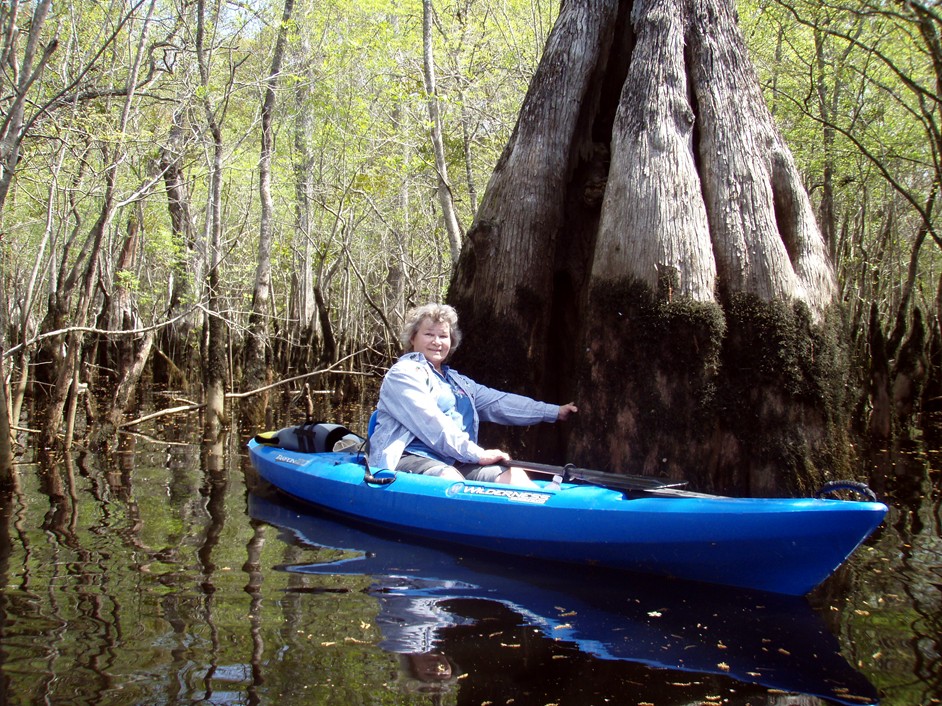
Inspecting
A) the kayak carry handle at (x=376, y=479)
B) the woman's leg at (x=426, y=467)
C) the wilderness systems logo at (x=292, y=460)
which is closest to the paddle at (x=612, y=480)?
the woman's leg at (x=426, y=467)

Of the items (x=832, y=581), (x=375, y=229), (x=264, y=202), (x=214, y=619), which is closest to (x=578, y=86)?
(x=832, y=581)

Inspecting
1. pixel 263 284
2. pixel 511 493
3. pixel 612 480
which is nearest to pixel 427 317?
pixel 511 493

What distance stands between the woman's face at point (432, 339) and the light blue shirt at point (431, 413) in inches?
2.0

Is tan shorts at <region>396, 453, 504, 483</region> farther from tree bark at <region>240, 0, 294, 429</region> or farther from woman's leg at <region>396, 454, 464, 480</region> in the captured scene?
tree bark at <region>240, 0, 294, 429</region>

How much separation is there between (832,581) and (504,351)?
199 centimetres

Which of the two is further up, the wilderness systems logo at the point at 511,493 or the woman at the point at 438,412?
the woman at the point at 438,412

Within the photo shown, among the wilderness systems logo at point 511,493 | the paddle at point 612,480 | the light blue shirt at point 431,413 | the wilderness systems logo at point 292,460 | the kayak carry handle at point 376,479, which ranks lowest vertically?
the wilderness systems logo at point 292,460

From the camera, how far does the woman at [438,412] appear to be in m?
4.12

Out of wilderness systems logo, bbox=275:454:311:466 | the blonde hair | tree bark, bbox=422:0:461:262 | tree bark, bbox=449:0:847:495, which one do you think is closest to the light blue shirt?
the blonde hair

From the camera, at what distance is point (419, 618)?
9.52 ft

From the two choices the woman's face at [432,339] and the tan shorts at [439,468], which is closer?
the tan shorts at [439,468]

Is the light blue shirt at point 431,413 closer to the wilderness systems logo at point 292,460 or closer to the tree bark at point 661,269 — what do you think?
the tree bark at point 661,269

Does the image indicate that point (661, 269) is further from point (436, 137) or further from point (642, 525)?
point (436, 137)

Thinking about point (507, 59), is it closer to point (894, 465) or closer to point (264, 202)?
point (264, 202)
